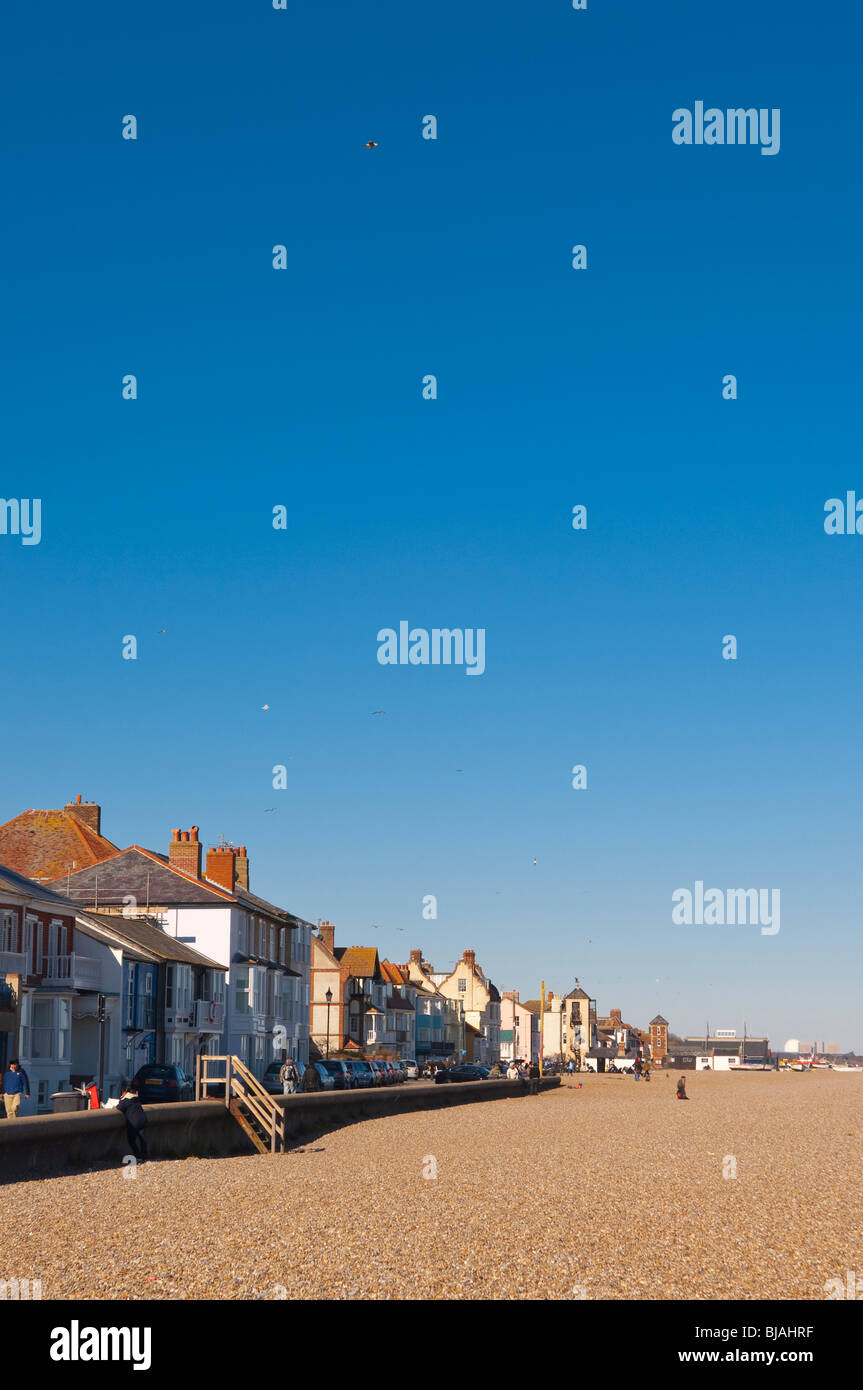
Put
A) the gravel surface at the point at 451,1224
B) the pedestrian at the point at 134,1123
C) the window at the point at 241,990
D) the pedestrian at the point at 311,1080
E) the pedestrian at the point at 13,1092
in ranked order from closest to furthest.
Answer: the gravel surface at the point at 451,1224 → the pedestrian at the point at 134,1123 → the pedestrian at the point at 13,1092 → the pedestrian at the point at 311,1080 → the window at the point at 241,990

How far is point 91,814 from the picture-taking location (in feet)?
241

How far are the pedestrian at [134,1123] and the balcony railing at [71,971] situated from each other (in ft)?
58.4

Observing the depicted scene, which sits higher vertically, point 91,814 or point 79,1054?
point 91,814

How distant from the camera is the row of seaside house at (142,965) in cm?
4569

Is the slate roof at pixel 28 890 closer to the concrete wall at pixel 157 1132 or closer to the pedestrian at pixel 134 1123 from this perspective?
the concrete wall at pixel 157 1132

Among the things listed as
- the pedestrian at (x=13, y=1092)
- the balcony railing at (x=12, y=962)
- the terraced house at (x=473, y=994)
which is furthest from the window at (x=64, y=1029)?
the terraced house at (x=473, y=994)

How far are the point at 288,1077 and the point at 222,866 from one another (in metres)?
19.3

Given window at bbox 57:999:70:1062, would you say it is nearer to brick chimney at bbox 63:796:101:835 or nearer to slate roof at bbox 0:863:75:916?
slate roof at bbox 0:863:75:916

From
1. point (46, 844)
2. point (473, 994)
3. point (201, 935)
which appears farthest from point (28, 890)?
point (473, 994)

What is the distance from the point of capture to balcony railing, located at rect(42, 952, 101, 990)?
46500 millimetres

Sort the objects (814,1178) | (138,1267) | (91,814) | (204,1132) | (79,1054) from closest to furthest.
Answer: (138,1267), (814,1178), (204,1132), (79,1054), (91,814)
